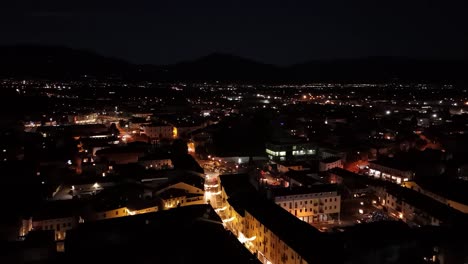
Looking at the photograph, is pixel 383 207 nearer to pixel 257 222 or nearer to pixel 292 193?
pixel 292 193

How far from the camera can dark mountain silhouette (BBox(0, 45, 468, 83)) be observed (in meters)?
67.5

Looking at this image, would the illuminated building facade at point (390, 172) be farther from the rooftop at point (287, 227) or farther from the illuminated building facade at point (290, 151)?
the rooftop at point (287, 227)

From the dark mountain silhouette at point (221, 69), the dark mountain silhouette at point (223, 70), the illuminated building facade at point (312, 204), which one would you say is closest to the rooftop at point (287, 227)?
the illuminated building facade at point (312, 204)

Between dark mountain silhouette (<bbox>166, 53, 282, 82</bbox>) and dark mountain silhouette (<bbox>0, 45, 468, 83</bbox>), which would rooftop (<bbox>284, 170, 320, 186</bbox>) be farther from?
dark mountain silhouette (<bbox>166, 53, 282, 82</bbox>)

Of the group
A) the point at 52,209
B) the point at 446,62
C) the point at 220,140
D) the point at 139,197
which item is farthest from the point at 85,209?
the point at 446,62

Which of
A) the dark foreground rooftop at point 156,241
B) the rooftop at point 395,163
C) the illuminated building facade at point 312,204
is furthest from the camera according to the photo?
the rooftop at point 395,163

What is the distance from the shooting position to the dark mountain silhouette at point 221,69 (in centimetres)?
6754

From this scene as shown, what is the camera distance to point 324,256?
579cm

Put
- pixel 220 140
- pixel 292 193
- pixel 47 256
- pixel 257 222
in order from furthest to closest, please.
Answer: pixel 220 140 → pixel 292 193 → pixel 257 222 → pixel 47 256

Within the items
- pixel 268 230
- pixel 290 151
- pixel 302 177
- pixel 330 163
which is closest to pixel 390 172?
pixel 330 163

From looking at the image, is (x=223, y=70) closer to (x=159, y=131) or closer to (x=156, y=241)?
(x=159, y=131)

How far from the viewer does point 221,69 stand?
90312 millimetres

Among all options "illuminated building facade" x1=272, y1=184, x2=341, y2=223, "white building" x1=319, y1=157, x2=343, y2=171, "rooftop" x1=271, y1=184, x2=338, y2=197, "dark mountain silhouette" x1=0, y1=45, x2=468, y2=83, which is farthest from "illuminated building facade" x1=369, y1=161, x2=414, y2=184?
"dark mountain silhouette" x1=0, y1=45, x2=468, y2=83

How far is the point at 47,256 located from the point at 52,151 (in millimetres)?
7589
